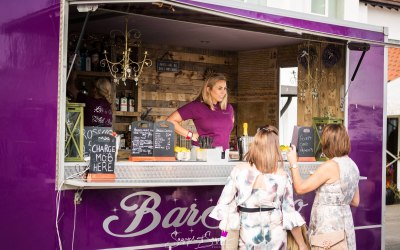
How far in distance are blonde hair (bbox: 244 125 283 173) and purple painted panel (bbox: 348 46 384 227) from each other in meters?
3.42

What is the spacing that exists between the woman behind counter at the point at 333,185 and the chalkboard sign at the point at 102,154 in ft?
4.75

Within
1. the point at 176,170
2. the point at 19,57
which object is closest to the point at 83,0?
the point at 19,57

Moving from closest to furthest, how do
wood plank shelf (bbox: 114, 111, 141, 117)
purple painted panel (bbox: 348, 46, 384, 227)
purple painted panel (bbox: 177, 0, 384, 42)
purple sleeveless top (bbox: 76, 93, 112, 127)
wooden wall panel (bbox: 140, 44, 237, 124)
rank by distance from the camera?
purple painted panel (bbox: 177, 0, 384, 42), purple painted panel (bbox: 348, 46, 384, 227), purple sleeveless top (bbox: 76, 93, 112, 127), wood plank shelf (bbox: 114, 111, 141, 117), wooden wall panel (bbox: 140, 44, 237, 124)

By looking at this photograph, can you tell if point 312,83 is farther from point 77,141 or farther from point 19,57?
point 19,57

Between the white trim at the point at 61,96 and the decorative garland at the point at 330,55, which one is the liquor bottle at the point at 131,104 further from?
the white trim at the point at 61,96

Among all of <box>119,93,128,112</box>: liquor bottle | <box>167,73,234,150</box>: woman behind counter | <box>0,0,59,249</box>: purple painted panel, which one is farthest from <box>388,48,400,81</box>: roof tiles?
<box>0,0,59,249</box>: purple painted panel

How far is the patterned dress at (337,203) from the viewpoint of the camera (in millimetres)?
5262

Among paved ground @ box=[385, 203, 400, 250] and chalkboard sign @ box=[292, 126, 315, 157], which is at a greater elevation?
chalkboard sign @ box=[292, 126, 315, 157]

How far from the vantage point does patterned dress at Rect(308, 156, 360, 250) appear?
17.3ft

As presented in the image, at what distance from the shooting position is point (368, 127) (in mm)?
7973

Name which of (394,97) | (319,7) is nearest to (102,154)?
(394,97)

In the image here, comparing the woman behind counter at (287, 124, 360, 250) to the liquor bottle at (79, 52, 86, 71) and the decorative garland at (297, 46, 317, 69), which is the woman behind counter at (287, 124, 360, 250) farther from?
the liquor bottle at (79, 52, 86, 71)

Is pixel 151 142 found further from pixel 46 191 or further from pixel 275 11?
pixel 275 11

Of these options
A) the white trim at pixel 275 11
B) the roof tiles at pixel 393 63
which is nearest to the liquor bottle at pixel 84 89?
the white trim at pixel 275 11
